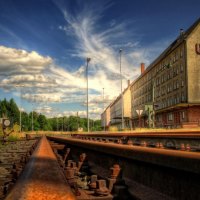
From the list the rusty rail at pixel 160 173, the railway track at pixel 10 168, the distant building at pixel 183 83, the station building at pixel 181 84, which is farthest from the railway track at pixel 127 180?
the distant building at pixel 183 83

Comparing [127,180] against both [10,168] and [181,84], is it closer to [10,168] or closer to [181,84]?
[10,168]

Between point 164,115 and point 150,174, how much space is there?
2451 inches

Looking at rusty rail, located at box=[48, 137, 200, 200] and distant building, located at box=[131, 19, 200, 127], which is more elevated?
distant building, located at box=[131, 19, 200, 127]

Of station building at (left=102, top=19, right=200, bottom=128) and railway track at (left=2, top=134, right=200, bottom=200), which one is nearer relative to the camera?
railway track at (left=2, top=134, right=200, bottom=200)

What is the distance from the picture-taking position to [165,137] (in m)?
11.2

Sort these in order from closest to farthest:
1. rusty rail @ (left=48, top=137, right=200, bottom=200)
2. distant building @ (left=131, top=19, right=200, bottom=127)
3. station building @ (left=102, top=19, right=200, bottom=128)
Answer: rusty rail @ (left=48, top=137, right=200, bottom=200) → station building @ (left=102, top=19, right=200, bottom=128) → distant building @ (left=131, top=19, right=200, bottom=127)

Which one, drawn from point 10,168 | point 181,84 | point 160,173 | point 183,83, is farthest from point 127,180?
point 181,84

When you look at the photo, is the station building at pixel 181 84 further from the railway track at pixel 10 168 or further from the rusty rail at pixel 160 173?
the rusty rail at pixel 160 173

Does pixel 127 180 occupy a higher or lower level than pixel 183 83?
lower

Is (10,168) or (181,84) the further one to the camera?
(181,84)

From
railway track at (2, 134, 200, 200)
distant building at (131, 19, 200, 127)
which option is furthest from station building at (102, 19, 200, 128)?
railway track at (2, 134, 200, 200)

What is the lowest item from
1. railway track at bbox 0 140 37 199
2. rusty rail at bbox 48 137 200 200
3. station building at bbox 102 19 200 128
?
railway track at bbox 0 140 37 199

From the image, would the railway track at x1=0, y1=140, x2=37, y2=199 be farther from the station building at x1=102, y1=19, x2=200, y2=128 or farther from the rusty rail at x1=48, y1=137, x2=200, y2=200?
the station building at x1=102, y1=19, x2=200, y2=128

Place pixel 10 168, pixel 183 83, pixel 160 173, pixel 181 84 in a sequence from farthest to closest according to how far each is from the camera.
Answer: pixel 181 84 → pixel 183 83 → pixel 10 168 → pixel 160 173
